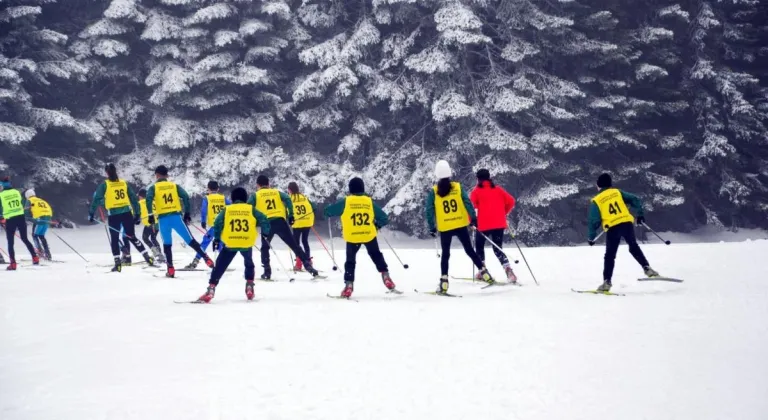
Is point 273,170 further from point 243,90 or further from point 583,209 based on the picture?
point 583,209

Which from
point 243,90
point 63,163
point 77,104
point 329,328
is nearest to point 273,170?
point 243,90

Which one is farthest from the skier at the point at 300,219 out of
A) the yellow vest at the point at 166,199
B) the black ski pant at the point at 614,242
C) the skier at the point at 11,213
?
the skier at the point at 11,213

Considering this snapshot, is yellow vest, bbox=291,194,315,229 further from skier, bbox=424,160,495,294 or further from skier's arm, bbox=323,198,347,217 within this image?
skier, bbox=424,160,495,294

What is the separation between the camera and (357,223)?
9.49 meters

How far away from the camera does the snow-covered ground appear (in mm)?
4422

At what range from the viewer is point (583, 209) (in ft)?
80.6

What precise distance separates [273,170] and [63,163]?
7.98m

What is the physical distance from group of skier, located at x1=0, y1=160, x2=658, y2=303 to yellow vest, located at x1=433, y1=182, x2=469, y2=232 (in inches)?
0.6

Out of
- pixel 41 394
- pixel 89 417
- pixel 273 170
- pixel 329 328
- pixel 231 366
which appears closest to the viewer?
pixel 89 417

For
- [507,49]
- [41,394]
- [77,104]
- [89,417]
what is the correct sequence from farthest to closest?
1. [77,104]
2. [507,49]
3. [41,394]
4. [89,417]

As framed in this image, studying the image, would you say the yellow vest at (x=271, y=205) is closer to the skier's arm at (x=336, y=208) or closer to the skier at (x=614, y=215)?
the skier's arm at (x=336, y=208)

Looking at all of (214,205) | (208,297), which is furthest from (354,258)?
(214,205)

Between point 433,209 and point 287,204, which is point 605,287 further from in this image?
point 287,204

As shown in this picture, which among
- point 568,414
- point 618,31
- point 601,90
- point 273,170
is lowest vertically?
point 568,414
